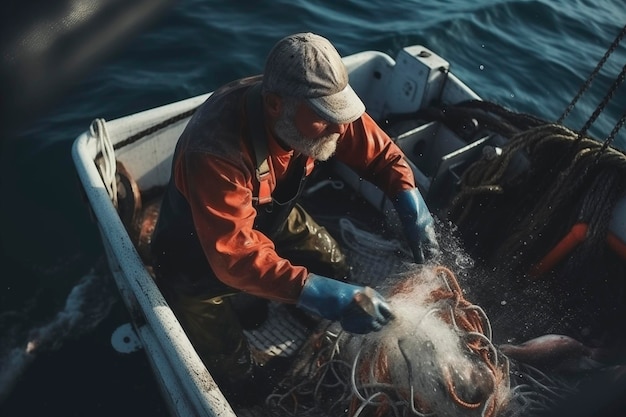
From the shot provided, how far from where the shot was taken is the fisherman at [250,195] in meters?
2.66

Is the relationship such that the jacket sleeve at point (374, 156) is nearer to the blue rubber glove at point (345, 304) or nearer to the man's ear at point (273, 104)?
the man's ear at point (273, 104)

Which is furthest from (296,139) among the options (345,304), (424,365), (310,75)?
(424,365)

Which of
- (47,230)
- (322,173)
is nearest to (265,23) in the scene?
(322,173)

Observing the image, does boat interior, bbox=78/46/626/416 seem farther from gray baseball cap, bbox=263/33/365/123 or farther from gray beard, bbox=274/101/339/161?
gray baseball cap, bbox=263/33/365/123

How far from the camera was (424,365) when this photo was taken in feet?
9.45

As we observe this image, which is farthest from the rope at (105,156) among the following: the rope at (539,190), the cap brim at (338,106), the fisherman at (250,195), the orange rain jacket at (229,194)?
the rope at (539,190)

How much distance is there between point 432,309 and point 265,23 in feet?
19.5

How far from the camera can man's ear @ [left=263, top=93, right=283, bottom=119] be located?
8.84ft

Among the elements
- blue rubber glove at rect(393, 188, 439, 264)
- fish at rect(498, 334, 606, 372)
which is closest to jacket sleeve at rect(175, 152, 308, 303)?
blue rubber glove at rect(393, 188, 439, 264)

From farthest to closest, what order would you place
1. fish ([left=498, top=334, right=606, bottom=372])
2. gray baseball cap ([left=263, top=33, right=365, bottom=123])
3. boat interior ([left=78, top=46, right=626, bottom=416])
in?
boat interior ([left=78, top=46, right=626, bottom=416]), fish ([left=498, top=334, right=606, bottom=372]), gray baseball cap ([left=263, top=33, right=365, bottom=123])

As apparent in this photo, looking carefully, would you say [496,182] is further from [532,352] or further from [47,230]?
[47,230]

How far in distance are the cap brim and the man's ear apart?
0.17 m

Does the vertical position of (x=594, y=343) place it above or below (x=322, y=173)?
above

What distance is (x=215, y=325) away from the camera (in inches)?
131
